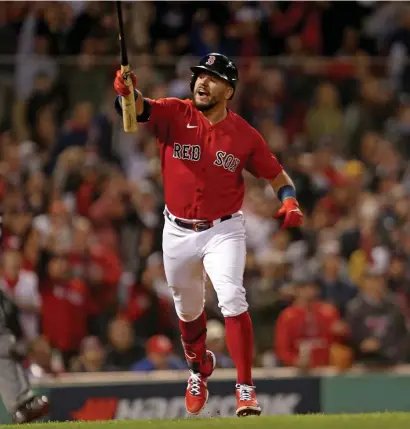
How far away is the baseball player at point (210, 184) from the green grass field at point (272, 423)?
0.50 meters

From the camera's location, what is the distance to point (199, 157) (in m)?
8.57

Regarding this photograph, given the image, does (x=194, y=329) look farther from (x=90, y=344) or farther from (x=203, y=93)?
(x=90, y=344)

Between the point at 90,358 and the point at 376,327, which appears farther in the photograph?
the point at 376,327

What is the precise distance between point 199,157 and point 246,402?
1.62m

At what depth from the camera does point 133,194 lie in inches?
542

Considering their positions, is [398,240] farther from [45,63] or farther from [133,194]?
[45,63]

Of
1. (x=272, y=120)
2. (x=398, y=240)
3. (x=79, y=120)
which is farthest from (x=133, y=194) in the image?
(x=398, y=240)

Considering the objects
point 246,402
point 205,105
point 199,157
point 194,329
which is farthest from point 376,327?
point 205,105

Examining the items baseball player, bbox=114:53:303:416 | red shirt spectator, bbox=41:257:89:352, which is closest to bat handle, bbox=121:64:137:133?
baseball player, bbox=114:53:303:416

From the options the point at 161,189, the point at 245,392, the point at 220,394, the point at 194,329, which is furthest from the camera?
the point at 161,189

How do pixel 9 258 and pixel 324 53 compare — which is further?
pixel 324 53

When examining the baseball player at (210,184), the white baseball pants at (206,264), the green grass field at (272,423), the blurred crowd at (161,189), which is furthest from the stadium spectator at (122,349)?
the green grass field at (272,423)

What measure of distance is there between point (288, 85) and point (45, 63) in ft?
8.98

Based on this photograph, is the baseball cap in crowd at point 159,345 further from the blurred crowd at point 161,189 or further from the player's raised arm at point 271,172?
the player's raised arm at point 271,172
